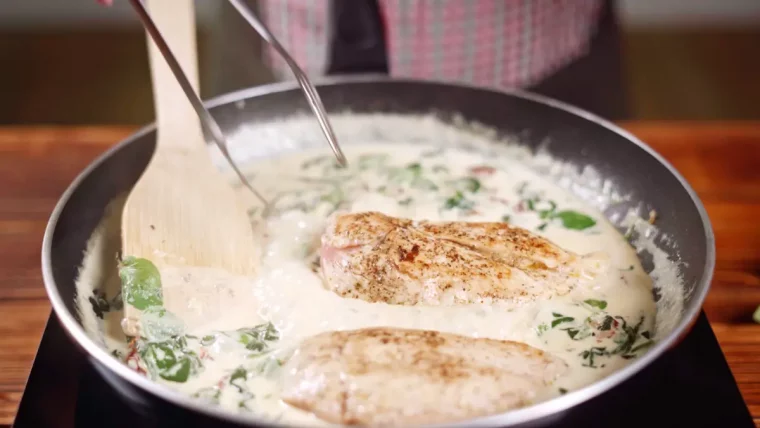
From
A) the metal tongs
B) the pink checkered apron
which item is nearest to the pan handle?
the pink checkered apron

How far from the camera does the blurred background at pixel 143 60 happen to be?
357cm

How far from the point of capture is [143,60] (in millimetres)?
3926

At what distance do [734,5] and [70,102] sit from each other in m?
3.63

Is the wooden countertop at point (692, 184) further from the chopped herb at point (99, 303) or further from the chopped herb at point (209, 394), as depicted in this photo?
the chopped herb at point (209, 394)

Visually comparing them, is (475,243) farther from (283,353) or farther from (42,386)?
(42,386)

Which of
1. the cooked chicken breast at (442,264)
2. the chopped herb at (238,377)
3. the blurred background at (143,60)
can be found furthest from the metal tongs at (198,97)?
the blurred background at (143,60)

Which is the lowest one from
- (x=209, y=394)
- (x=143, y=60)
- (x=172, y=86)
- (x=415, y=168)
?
(x=143, y=60)

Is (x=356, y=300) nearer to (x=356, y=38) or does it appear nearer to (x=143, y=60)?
(x=356, y=38)

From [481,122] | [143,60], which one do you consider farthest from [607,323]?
[143,60]

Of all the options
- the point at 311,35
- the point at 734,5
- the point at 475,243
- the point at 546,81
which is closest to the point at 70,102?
the point at 311,35

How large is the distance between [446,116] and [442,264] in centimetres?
60

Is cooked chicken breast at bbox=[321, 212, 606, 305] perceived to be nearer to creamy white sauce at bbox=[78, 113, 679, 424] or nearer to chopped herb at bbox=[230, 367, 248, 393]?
creamy white sauce at bbox=[78, 113, 679, 424]

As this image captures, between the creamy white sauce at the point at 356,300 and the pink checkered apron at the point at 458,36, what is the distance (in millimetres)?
490

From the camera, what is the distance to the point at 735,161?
5.51ft
